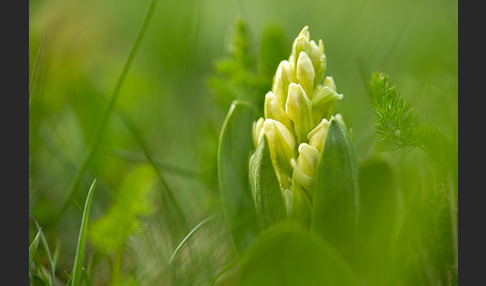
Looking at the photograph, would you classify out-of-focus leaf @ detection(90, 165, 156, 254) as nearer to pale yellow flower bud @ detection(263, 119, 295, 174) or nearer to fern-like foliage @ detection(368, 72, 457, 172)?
pale yellow flower bud @ detection(263, 119, 295, 174)

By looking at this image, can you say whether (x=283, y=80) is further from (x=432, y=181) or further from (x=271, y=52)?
(x=271, y=52)

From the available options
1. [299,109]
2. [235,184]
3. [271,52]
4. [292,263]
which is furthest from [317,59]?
[271,52]

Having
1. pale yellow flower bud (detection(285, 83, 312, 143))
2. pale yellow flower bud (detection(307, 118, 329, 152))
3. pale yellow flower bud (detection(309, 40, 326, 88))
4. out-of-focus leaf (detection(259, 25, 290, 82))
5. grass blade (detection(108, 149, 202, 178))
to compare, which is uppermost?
out-of-focus leaf (detection(259, 25, 290, 82))

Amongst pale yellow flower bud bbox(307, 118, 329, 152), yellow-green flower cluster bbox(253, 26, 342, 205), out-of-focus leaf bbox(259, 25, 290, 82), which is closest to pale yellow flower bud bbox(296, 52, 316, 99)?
yellow-green flower cluster bbox(253, 26, 342, 205)

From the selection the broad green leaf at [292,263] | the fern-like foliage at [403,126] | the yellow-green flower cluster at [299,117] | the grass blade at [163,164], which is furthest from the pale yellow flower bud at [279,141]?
the grass blade at [163,164]

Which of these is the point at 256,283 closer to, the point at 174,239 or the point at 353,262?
the point at 353,262

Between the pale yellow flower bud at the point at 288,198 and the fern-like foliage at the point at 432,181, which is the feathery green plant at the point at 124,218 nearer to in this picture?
the pale yellow flower bud at the point at 288,198

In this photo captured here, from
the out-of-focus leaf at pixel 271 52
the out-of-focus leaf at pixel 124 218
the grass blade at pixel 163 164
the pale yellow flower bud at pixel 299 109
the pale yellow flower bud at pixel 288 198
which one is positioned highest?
the out-of-focus leaf at pixel 271 52
